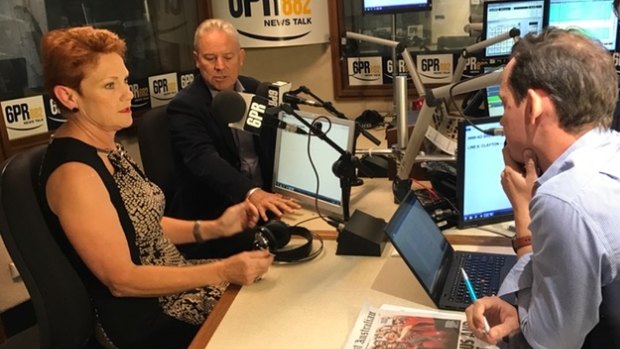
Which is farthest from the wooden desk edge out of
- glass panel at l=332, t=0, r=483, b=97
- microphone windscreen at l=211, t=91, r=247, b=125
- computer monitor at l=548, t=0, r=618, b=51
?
glass panel at l=332, t=0, r=483, b=97

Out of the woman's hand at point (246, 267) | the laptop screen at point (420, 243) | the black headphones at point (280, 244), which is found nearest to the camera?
the laptop screen at point (420, 243)

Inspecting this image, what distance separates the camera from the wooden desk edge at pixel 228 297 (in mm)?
1330

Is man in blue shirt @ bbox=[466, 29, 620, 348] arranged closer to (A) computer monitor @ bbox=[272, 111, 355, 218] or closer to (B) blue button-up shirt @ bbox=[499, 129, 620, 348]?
(B) blue button-up shirt @ bbox=[499, 129, 620, 348]

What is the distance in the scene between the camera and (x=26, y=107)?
282 centimetres

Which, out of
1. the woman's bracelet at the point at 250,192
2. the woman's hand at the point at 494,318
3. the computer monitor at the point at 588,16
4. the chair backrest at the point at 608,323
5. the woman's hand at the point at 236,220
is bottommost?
the woman's hand at the point at 236,220

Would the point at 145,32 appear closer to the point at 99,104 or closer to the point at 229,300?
the point at 99,104

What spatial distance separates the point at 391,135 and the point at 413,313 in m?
1.37

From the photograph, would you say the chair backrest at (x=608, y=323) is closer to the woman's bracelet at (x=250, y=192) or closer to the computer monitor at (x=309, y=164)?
the computer monitor at (x=309, y=164)

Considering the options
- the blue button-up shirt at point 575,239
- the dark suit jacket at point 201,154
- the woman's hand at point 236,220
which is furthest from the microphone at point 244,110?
the blue button-up shirt at point 575,239

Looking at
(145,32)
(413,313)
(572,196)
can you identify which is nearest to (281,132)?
(413,313)

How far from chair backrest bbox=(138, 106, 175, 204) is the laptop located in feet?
3.86

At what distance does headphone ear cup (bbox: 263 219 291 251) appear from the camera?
5.48 feet

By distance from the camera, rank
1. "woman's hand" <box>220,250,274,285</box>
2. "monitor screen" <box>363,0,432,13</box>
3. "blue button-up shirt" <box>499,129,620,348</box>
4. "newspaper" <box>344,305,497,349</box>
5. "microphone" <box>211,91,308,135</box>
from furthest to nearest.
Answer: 1. "monitor screen" <box>363,0,432,13</box>
2. "microphone" <box>211,91,308,135</box>
3. "woman's hand" <box>220,250,274,285</box>
4. "newspaper" <box>344,305,497,349</box>
5. "blue button-up shirt" <box>499,129,620,348</box>

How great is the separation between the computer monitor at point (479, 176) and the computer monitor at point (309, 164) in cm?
34
